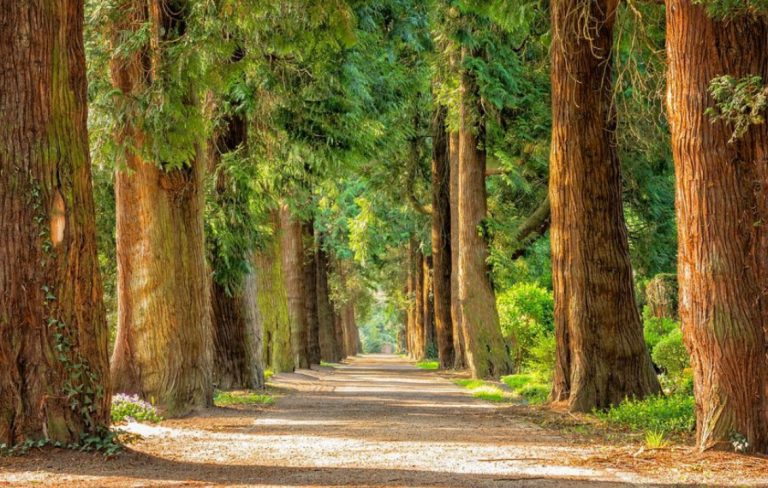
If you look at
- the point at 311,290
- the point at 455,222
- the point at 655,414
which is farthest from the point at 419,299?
the point at 655,414

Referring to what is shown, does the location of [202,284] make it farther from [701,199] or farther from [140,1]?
[701,199]

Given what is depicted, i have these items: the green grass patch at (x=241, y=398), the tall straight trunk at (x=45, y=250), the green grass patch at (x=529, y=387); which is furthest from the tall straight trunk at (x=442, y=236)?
the tall straight trunk at (x=45, y=250)

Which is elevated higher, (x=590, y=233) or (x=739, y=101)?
(x=739, y=101)

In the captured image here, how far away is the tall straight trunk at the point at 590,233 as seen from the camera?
1438 centimetres

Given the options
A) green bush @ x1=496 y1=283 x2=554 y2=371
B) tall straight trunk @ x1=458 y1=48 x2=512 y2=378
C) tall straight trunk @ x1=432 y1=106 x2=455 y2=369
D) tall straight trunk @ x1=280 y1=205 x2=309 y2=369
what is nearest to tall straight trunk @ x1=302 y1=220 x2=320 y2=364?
tall straight trunk @ x1=280 y1=205 x2=309 y2=369

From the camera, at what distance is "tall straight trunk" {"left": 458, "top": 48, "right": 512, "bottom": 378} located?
83.3 ft

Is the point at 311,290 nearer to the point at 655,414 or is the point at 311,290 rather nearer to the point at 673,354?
the point at 673,354

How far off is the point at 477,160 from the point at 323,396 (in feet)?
25.9

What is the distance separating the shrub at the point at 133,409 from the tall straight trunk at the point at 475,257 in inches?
488

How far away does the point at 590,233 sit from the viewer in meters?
14.6

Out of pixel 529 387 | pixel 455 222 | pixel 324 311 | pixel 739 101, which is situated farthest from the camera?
pixel 324 311

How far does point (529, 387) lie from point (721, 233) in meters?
10.9

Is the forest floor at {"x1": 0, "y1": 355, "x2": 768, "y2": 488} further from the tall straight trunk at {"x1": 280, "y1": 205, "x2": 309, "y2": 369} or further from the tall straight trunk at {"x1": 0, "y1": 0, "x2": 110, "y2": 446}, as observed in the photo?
the tall straight trunk at {"x1": 280, "y1": 205, "x2": 309, "y2": 369}

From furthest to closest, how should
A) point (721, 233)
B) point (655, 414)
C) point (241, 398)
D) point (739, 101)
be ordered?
1. point (241, 398)
2. point (655, 414)
3. point (721, 233)
4. point (739, 101)
